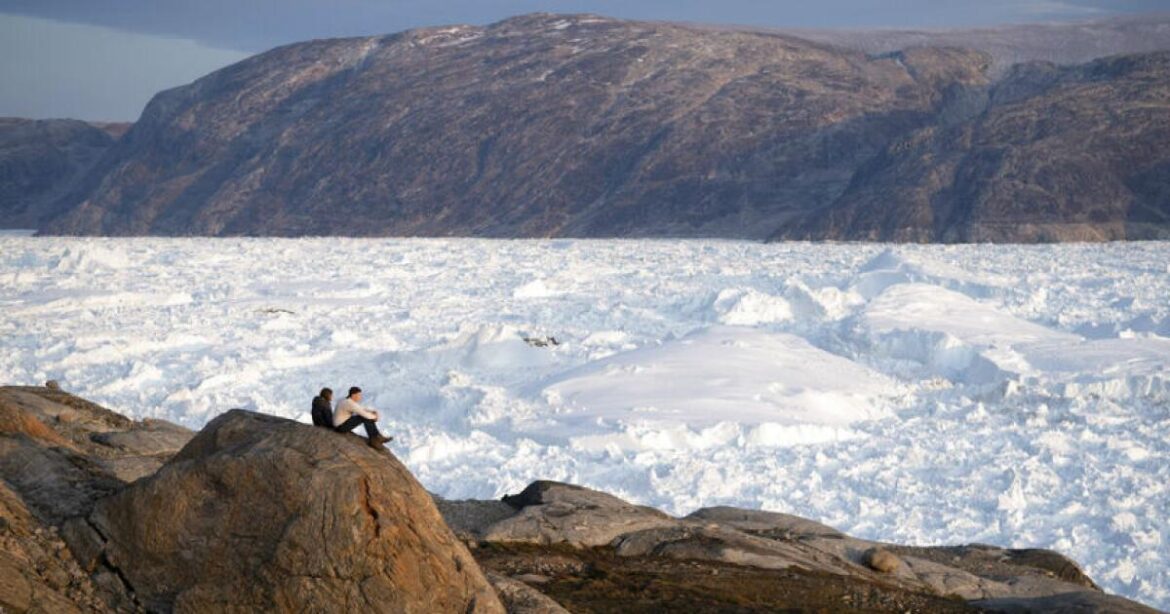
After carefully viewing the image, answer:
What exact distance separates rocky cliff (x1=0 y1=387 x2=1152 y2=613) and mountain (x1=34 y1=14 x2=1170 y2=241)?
139ft

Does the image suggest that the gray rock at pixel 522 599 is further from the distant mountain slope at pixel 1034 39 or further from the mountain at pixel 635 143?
the distant mountain slope at pixel 1034 39

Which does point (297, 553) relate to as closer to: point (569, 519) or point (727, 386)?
point (569, 519)

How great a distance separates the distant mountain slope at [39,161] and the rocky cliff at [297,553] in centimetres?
8368

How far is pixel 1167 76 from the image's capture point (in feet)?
182

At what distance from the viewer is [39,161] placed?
Answer: 93188mm

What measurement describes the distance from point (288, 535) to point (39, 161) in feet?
312

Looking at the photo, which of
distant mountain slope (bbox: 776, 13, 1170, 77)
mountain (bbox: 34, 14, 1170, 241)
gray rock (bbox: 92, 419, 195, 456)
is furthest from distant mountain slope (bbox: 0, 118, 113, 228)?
gray rock (bbox: 92, 419, 195, 456)

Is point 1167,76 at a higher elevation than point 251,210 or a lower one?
higher

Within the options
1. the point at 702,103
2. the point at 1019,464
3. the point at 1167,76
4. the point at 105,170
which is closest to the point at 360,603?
the point at 1019,464

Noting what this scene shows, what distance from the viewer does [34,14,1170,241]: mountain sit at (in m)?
52.5

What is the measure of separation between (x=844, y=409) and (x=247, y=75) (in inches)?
3251

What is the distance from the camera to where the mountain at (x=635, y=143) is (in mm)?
52469

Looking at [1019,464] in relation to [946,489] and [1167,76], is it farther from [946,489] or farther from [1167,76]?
[1167,76]

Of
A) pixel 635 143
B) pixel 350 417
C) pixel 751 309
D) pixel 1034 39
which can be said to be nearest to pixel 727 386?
pixel 751 309
